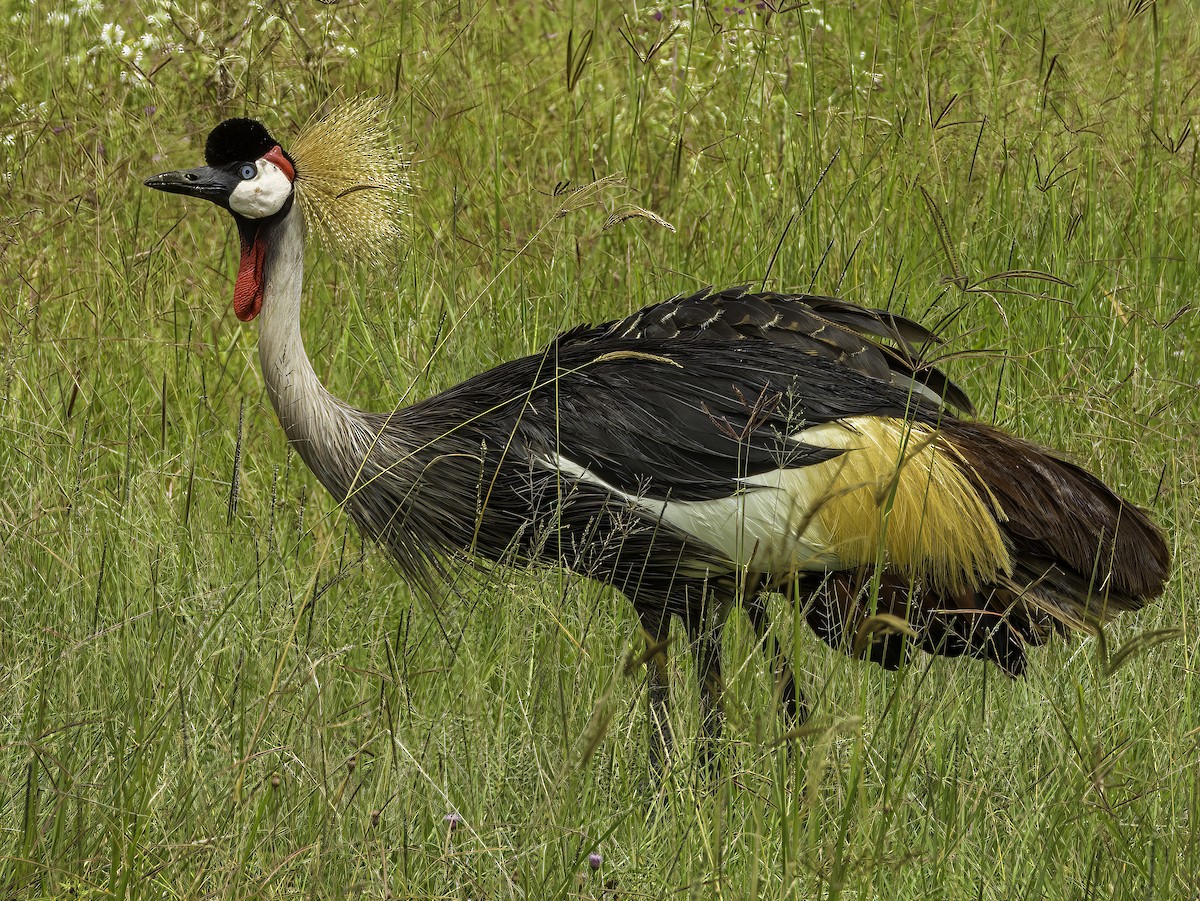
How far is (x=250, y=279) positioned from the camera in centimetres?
317

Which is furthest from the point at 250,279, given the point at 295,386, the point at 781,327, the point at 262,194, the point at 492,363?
the point at 781,327

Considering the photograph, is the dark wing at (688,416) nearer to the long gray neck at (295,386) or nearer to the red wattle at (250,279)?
the long gray neck at (295,386)

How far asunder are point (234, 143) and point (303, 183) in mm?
188

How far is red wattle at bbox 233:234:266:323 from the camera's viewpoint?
3150mm

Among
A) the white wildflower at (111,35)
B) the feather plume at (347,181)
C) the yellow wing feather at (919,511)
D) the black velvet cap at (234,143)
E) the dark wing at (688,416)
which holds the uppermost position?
the white wildflower at (111,35)

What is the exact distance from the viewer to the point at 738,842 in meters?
2.14

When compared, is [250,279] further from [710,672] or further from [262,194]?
[710,672]

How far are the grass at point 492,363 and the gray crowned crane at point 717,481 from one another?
0.38 ft

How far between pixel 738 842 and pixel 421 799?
464mm

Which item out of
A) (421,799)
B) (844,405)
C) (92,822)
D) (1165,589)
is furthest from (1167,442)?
(92,822)

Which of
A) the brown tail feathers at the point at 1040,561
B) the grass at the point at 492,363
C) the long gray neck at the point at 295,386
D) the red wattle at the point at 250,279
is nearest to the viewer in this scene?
the grass at the point at 492,363

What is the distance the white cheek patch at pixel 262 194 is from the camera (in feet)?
10.1

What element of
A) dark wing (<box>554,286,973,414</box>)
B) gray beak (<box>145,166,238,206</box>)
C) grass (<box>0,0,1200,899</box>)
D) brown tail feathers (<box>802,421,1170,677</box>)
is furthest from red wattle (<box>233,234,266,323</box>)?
brown tail feathers (<box>802,421,1170,677</box>)

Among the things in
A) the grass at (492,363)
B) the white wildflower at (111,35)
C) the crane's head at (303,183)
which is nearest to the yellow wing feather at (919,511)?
the grass at (492,363)
